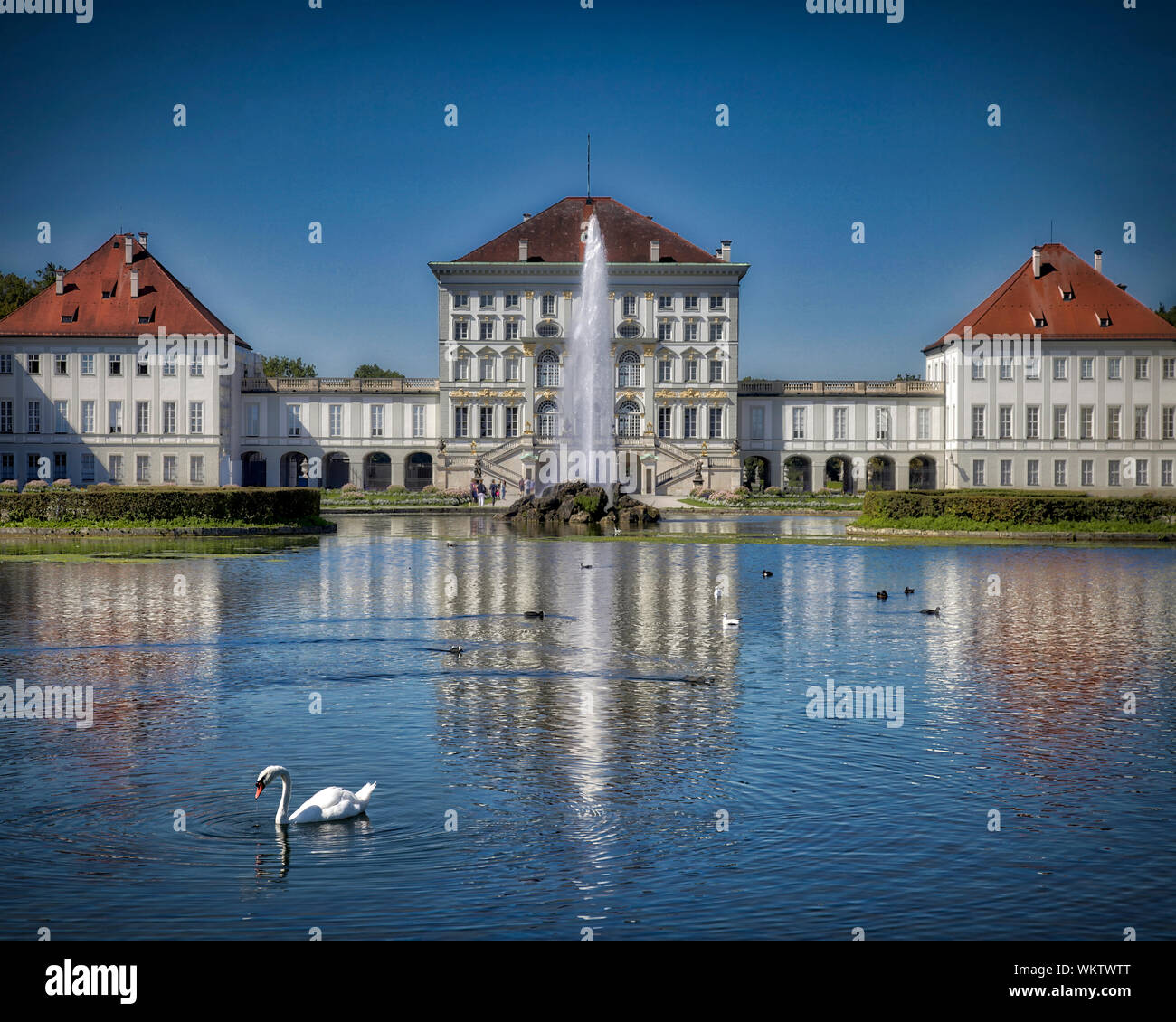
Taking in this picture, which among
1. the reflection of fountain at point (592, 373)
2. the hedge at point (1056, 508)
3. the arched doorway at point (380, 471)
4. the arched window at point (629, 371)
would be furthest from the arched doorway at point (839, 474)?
the hedge at point (1056, 508)

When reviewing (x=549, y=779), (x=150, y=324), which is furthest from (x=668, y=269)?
(x=549, y=779)

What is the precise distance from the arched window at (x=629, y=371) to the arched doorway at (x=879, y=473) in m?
17.9

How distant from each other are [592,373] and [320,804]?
79376 mm

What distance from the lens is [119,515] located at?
137 ft

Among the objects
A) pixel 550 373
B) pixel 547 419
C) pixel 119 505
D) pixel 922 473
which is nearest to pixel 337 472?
pixel 547 419

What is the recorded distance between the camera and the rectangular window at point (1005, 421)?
87.0 metres

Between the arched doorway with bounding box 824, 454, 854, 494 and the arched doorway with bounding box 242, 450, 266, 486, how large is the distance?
4045cm

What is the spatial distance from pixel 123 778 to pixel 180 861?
2.15m

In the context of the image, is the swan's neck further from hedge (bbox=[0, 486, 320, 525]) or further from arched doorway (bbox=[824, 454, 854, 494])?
arched doorway (bbox=[824, 454, 854, 494])

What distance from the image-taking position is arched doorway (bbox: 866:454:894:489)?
3691 inches

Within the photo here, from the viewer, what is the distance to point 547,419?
9206 centimetres

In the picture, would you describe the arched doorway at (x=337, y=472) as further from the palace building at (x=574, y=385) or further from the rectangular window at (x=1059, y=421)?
the rectangular window at (x=1059, y=421)

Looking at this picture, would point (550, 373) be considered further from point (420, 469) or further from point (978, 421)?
point (978, 421)

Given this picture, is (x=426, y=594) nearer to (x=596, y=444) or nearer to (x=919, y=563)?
(x=919, y=563)
